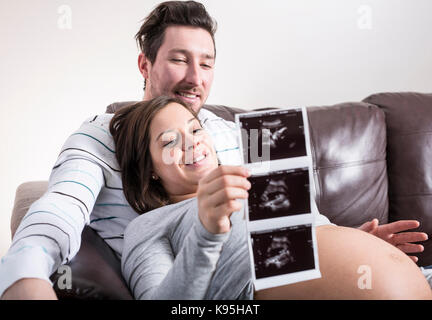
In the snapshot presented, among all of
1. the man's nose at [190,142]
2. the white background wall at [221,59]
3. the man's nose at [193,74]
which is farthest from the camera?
the white background wall at [221,59]

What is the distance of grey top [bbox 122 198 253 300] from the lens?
877 millimetres

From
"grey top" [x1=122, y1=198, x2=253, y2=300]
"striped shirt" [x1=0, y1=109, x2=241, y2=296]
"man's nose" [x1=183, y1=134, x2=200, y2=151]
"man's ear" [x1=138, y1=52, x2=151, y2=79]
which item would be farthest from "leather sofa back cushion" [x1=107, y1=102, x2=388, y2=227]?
"grey top" [x1=122, y1=198, x2=253, y2=300]

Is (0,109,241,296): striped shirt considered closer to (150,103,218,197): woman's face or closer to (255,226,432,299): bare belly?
(150,103,218,197): woman's face

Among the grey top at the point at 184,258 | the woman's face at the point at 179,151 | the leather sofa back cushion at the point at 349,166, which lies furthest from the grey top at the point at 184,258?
the leather sofa back cushion at the point at 349,166

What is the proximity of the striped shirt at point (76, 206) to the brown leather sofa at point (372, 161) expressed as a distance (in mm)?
550

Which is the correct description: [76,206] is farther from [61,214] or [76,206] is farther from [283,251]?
[283,251]

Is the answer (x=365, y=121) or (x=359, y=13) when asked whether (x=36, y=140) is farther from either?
(x=359, y=13)

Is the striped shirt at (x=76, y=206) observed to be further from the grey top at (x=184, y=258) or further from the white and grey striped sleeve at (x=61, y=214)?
the grey top at (x=184, y=258)

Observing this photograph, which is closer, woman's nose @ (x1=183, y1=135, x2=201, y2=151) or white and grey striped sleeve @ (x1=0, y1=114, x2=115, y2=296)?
white and grey striped sleeve @ (x1=0, y1=114, x2=115, y2=296)

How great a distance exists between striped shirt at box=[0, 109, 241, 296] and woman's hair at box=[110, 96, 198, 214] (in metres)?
0.03

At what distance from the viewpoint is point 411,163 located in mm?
2055

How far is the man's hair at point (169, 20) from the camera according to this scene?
5.82ft
